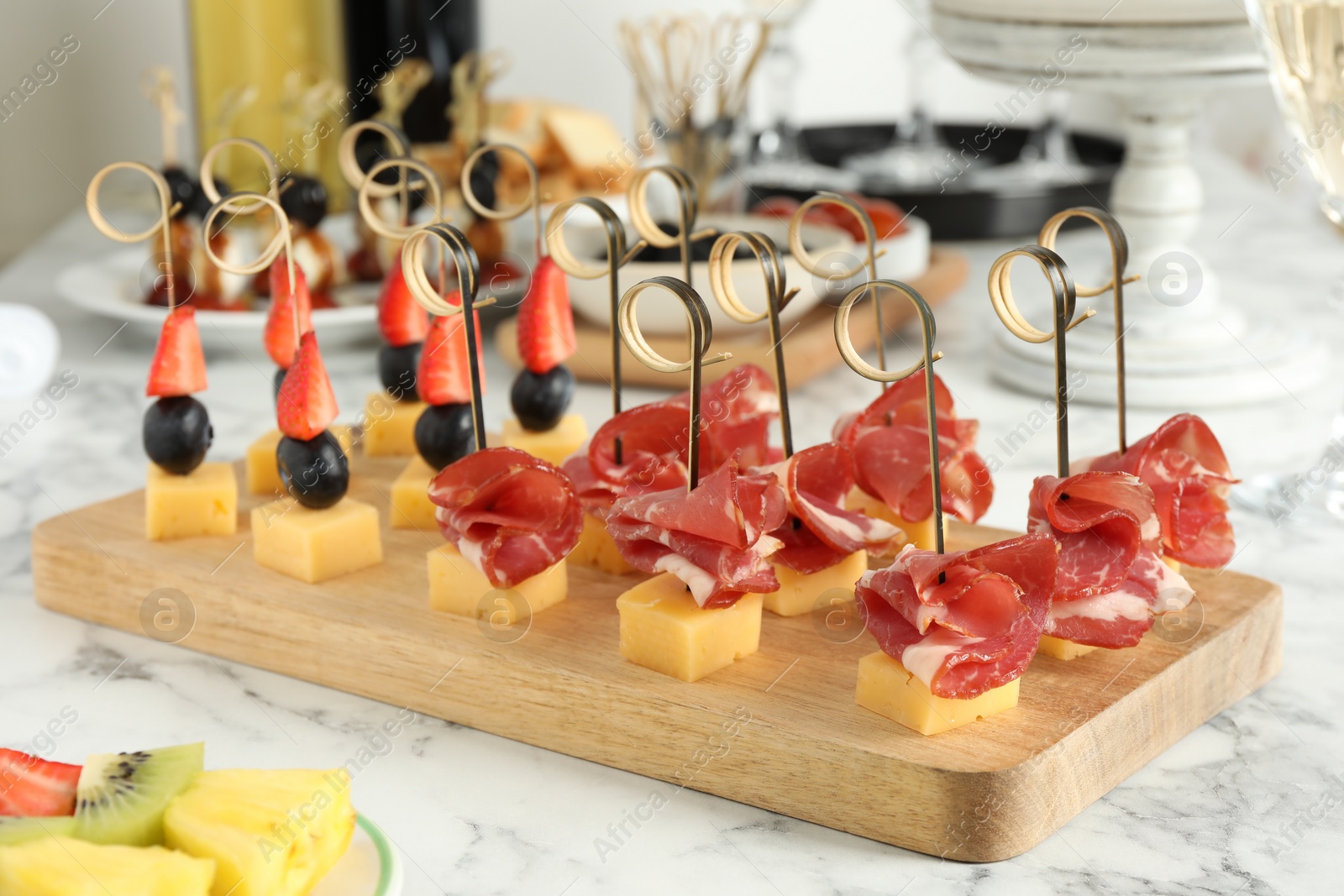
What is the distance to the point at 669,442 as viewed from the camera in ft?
2.94

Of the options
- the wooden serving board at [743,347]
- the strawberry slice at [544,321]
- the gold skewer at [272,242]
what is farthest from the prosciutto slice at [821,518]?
the wooden serving board at [743,347]

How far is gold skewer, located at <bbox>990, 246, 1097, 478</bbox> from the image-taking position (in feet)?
2.36

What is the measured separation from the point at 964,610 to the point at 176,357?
0.53 metres

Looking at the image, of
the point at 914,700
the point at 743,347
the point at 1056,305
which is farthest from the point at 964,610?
the point at 743,347

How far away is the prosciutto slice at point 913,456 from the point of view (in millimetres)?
878

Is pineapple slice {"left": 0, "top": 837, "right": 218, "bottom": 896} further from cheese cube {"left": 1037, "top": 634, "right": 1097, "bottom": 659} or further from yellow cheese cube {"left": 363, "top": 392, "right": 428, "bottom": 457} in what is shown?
yellow cheese cube {"left": 363, "top": 392, "right": 428, "bottom": 457}

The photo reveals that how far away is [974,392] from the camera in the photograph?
1398 millimetres

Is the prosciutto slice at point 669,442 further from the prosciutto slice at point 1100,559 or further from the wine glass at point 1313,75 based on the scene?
the wine glass at point 1313,75

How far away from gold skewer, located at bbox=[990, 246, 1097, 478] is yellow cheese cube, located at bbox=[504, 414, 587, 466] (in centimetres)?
34

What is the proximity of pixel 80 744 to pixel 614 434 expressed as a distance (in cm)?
34

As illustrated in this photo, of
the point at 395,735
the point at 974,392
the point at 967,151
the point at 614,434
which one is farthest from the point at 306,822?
the point at 967,151

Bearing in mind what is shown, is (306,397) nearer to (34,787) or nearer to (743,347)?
(34,787)

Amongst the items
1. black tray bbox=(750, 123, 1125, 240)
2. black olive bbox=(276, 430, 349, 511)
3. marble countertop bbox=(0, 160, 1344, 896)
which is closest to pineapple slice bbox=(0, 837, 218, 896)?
marble countertop bbox=(0, 160, 1344, 896)

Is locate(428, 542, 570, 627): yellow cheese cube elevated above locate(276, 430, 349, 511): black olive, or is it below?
below
